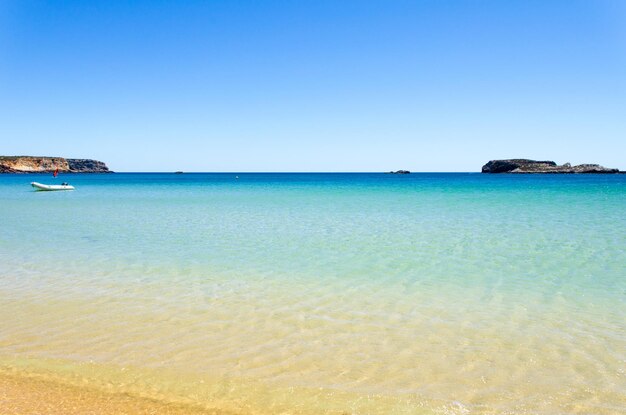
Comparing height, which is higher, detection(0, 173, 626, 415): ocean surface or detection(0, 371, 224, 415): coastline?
detection(0, 173, 626, 415): ocean surface

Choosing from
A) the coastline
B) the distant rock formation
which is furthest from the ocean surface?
the distant rock formation

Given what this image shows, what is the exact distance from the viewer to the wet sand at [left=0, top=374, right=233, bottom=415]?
4.11m

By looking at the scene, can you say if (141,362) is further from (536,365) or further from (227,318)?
(536,365)

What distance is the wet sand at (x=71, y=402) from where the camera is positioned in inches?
162

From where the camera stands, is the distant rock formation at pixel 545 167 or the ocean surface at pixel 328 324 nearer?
the ocean surface at pixel 328 324

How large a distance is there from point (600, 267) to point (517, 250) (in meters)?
Answer: 2.48

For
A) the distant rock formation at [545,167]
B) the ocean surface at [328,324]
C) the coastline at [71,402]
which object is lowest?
the coastline at [71,402]

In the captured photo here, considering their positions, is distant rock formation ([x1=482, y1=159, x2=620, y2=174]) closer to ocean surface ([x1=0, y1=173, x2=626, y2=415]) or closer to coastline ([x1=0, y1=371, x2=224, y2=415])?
ocean surface ([x1=0, y1=173, x2=626, y2=415])

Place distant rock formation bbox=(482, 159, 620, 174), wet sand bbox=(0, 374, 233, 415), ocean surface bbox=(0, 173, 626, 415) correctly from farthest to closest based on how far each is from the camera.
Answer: distant rock formation bbox=(482, 159, 620, 174)
ocean surface bbox=(0, 173, 626, 415)
wet sand bbox=(0, 374, 233, 415)

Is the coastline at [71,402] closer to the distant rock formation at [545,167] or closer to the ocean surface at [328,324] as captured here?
the ocean surface at [328,324]

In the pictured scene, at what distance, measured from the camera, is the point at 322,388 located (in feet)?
15.2

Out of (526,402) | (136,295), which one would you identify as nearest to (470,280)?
(526,402)

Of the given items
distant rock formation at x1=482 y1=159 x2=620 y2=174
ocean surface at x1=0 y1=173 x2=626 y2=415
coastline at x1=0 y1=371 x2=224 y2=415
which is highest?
distant rock formation at x1=482 y1=159 x2=620 y2=174

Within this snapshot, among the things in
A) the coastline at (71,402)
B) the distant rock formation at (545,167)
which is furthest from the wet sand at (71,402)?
the distant rock formation at (545,167)
